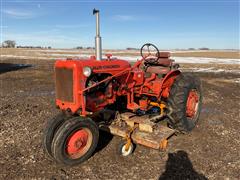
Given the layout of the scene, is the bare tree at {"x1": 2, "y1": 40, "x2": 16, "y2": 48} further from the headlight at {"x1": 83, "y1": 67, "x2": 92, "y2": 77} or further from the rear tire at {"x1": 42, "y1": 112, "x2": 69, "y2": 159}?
the headlight at {"x1": 83, "y1": 67, "x2": 92, "y2": 77}

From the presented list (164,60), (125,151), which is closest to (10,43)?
(164,60)

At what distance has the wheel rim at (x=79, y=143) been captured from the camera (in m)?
4.22

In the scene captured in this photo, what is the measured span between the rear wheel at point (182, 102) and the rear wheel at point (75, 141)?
6.19ft

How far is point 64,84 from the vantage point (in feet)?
14.6

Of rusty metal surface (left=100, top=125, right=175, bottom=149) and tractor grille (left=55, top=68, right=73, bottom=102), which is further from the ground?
tractor grille (left=55, top=68, right=73, bottom=102)

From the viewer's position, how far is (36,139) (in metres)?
5.54

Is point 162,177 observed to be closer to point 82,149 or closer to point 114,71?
point 82,149

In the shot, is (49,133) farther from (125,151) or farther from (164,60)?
(164,60)

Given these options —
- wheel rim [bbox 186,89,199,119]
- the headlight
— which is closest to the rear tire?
the headlight

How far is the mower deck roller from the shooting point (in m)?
4.72

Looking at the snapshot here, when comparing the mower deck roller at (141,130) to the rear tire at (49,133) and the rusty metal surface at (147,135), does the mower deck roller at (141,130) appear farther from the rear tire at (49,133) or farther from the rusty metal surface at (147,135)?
the rear tire at (49,133)

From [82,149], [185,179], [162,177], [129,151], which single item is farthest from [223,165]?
[82,149]

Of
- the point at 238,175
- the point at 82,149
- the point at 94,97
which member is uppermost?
the point at 94,97

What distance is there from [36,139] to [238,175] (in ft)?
13.1
